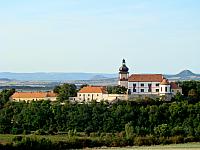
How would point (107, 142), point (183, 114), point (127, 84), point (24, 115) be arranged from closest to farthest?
point (107, 142) → point (183, 114) → point (24, 115) → point (127, 84)

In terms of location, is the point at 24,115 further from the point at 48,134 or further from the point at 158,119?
the point at 158,119

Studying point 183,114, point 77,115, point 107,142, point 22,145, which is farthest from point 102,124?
point 22,145

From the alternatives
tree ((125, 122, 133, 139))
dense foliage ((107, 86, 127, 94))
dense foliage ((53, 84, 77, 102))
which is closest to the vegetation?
tree ((125, 122, 133, 139))

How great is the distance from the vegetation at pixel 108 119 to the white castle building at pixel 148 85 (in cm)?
368

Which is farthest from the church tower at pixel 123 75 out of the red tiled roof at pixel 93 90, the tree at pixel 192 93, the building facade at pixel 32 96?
the tree at pixel 192 93

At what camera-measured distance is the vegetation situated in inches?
2429

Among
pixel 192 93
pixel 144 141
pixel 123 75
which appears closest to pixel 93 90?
pixel 123 75

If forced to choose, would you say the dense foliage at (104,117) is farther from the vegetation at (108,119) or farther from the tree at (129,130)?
the tree at (129,130)

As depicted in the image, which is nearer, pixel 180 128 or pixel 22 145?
pixel 22 145

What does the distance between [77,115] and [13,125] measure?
7.07 m

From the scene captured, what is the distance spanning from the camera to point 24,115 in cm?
7169

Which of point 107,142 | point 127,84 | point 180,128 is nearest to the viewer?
point 107,142

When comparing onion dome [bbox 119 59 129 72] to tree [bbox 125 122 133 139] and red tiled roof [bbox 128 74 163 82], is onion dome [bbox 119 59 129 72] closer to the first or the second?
red tiled roof [bbox 128 74 163 82]

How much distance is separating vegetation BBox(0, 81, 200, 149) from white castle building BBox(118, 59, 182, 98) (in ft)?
12.1
